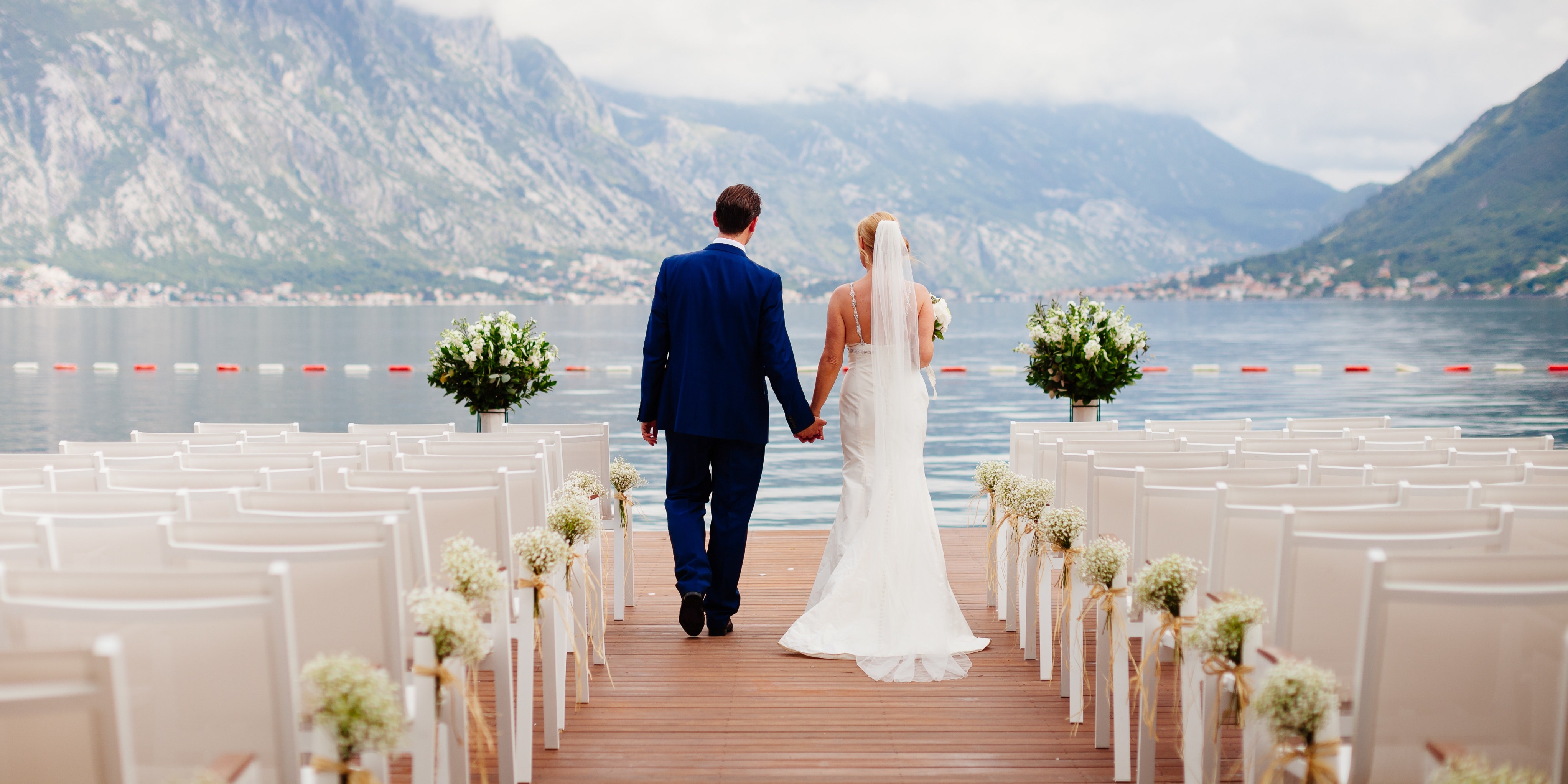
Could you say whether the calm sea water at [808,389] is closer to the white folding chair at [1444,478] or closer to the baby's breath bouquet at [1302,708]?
the white folding chair at [1444,478]

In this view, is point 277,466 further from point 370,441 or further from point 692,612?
point 692,612

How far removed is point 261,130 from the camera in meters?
126

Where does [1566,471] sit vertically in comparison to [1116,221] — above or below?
below

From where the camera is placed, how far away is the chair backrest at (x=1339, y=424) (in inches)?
209

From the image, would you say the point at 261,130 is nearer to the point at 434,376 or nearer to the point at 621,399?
the point at 621,399

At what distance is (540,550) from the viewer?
312 centimetres

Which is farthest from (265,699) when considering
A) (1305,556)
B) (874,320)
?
(874,320)

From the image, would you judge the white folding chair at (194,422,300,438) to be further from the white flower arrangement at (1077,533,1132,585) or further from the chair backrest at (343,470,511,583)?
the white flower arrangement at (1077,533,1132,585)

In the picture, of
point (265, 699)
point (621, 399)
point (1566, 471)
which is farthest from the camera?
point (621, 399)

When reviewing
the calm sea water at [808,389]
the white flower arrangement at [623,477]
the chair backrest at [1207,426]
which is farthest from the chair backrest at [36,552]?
the calm sea water at [808,389]

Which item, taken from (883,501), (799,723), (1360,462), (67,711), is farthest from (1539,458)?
(67,711)

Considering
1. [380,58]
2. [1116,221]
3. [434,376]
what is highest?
[380,58]

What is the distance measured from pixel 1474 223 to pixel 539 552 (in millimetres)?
118687

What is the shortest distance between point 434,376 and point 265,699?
442cm
